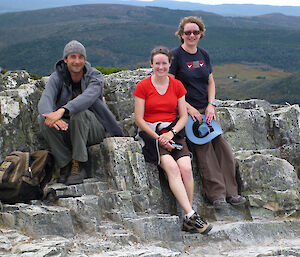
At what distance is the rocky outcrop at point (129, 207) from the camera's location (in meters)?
6.61

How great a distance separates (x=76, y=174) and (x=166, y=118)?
2.07 meters

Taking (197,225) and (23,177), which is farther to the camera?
(197,225)

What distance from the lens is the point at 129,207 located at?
25.3 feet

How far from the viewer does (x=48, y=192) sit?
7535 millimetres

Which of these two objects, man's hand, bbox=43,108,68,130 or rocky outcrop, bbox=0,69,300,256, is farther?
man's hand, bbox=43,108,68,130

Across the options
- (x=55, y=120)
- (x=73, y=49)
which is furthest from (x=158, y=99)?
(x=55, y=120)

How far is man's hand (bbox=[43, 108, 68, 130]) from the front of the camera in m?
7.68

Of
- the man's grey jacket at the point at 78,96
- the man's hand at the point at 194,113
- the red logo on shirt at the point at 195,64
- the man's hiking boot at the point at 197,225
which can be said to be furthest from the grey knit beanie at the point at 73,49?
the man's hiking boot at the point at 197,225

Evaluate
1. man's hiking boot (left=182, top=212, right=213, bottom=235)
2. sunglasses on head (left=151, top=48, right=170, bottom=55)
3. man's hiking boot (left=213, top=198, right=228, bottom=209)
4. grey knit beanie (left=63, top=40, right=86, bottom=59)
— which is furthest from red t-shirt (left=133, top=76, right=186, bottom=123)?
man's hiking boot (left=182, top=212, right=213, bottom=235)

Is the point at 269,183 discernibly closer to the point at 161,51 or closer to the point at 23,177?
the point at 161,51

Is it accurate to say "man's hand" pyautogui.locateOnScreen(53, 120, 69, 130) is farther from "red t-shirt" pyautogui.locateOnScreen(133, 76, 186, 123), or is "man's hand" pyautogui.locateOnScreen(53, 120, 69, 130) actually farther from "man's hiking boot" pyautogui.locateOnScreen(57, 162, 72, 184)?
"red t-shirt" pyautogui.locateOnScreen(133, 76, 186, 123)

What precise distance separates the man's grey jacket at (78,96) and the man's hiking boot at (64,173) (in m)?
1.11

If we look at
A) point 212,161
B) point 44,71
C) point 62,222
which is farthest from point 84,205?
point 44,71

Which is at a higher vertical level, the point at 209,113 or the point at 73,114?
the point at 73,114
